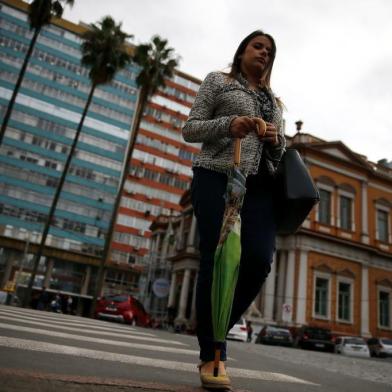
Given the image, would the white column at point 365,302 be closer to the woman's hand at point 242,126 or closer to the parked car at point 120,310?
the parked car at point 120,310

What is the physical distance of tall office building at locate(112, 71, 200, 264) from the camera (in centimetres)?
5309

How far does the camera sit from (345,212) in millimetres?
29359

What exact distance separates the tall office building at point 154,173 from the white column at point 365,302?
27885 mm

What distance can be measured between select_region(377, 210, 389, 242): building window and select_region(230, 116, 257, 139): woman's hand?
3132cm

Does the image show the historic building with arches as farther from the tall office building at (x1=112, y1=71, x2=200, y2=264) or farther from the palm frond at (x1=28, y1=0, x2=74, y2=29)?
the tall office building at (x1=112, y1=71, x2=200, y2=264)

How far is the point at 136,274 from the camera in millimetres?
52375

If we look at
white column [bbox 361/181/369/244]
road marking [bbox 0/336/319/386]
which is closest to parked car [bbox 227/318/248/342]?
white column [bbox 361/181/369/244]

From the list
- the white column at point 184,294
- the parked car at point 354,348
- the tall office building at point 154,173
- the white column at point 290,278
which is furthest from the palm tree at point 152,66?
the tall office building at point 154,173

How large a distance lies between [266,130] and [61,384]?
1.56m

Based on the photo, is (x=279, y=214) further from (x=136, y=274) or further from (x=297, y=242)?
(x=136, y=274)

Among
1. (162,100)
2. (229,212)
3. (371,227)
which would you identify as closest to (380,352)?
(371,227)

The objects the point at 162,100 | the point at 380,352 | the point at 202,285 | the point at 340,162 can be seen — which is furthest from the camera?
the point at 162,100

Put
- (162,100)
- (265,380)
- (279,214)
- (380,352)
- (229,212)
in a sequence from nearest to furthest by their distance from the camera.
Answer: (229,212) < (279,214) < (265,380) < (380,352) < (162,100)

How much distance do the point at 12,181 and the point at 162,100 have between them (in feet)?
78.9
